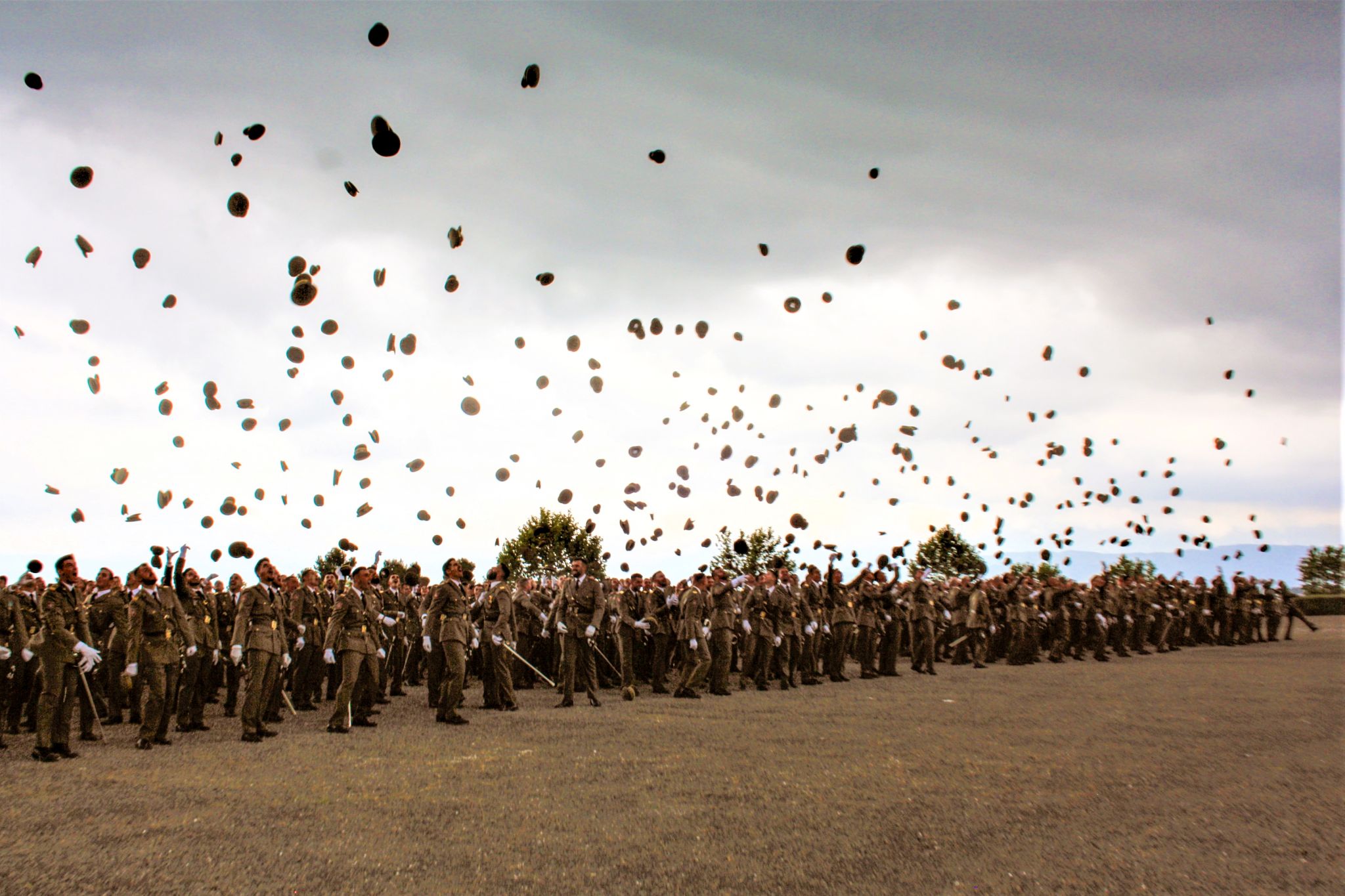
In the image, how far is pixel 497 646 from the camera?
1505cm

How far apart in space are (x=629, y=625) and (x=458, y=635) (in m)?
6.44

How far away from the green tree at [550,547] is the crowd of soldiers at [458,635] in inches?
1652

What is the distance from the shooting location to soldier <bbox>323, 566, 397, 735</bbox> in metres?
12.1

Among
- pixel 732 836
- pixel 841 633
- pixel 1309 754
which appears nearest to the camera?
pixel 732 836

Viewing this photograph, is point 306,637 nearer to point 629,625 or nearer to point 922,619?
point 629,625

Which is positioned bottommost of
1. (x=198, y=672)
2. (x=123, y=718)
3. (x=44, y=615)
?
(x=123, y=718)

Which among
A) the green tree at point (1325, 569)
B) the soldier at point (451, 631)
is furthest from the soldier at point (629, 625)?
the green tree at point (1325, 569)

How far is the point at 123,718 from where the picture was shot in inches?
544

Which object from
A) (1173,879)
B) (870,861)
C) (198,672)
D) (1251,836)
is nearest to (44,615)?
(198,672)

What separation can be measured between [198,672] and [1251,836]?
1225 centimetres

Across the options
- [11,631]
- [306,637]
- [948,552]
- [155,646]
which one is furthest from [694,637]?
[948,552]

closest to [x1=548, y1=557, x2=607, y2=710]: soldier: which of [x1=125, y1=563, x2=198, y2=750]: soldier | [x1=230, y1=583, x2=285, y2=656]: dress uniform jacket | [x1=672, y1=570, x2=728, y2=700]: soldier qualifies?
[x1=672, y1=570, x2=728, y2=700]: soldier

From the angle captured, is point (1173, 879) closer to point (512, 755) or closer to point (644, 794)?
point (644, 794)

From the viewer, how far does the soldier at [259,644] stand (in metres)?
11.5
